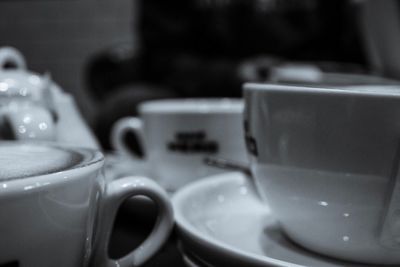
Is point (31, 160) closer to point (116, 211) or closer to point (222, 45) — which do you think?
point (116, 211)

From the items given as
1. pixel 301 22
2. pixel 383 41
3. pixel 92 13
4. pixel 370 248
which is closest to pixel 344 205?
pixel 370 248

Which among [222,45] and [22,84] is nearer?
[22,84]

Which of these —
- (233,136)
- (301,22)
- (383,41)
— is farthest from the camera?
(301,22)

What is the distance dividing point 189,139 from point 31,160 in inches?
10.9

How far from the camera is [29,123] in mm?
329

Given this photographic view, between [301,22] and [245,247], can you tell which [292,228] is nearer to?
[245,247]

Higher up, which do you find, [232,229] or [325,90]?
[325,90]

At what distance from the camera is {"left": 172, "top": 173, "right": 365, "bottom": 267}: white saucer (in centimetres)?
23

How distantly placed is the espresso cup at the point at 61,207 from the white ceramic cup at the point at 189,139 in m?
0.22

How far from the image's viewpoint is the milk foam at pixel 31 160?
204 mm

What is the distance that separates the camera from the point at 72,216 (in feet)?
0.71

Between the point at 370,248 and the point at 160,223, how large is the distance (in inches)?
4.4

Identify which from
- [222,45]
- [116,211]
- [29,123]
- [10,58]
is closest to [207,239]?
[116,211]

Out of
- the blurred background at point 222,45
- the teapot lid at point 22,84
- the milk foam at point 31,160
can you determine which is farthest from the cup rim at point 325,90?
the blurred background at point 222,45
